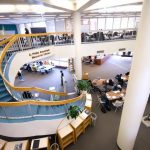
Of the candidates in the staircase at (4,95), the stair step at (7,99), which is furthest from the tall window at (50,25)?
the stair step at (7,99)

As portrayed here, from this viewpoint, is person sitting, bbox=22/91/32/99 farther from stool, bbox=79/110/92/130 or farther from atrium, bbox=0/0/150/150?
stool, bbox=79/110/92/130

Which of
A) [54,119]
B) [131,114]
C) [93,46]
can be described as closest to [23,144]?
[54,119]

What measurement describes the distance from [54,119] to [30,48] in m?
4.56

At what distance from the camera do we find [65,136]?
4.96m

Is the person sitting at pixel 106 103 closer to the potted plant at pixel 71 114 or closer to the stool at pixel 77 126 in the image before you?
the stool at pixel 77 126

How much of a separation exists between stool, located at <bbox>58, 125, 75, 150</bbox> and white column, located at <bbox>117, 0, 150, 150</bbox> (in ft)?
6.42

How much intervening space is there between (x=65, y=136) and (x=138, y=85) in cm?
334

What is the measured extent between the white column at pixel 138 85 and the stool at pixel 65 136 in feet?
6.42

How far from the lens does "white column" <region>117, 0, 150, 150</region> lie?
307 centimetres

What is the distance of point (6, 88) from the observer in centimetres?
570

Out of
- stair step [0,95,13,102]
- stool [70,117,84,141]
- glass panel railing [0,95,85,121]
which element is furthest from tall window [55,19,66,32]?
stool [70,117,84,141]

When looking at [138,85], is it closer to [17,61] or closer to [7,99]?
[7,99]

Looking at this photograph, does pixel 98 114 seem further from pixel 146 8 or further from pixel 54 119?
pixel 146 8

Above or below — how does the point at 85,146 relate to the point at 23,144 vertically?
below
